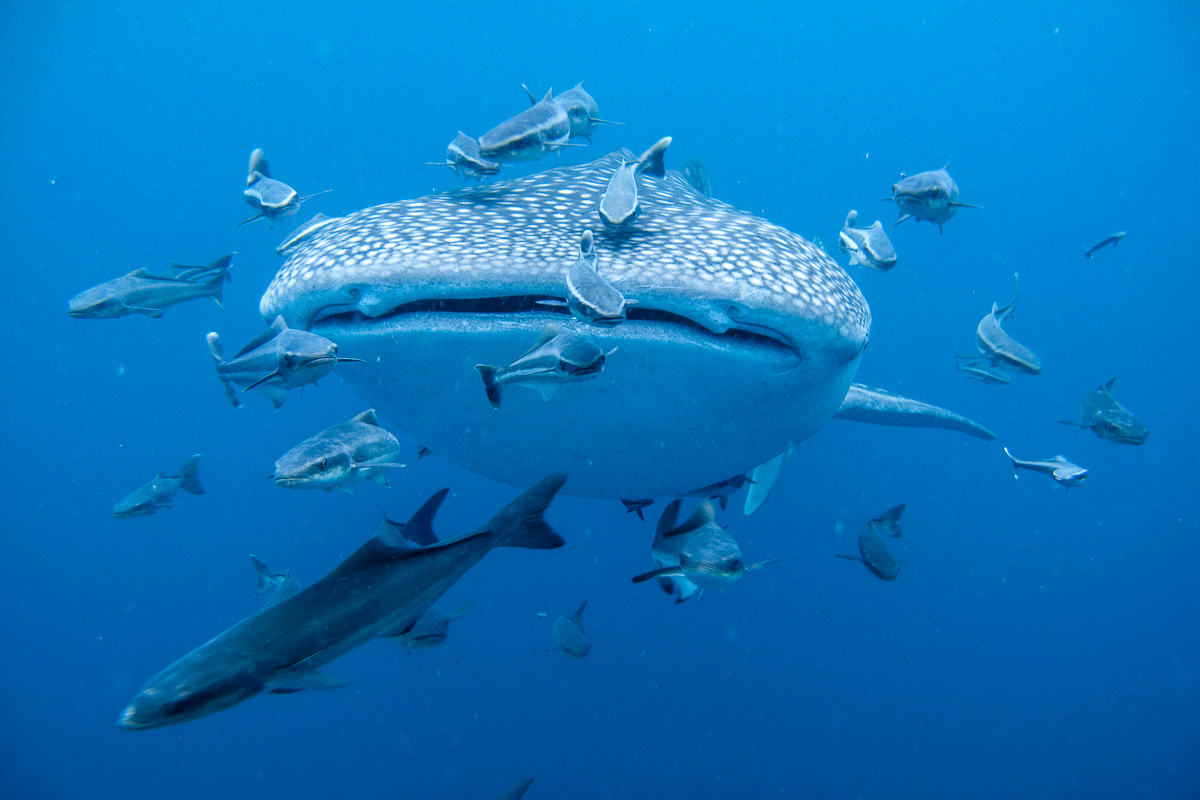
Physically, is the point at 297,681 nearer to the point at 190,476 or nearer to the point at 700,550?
the point at 700,550

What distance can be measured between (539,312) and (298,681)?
51.6 inches

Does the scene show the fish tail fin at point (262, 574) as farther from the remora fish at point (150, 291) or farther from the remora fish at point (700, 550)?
the remora fish at point (700, 550)

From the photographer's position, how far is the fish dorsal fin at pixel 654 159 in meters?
3.30

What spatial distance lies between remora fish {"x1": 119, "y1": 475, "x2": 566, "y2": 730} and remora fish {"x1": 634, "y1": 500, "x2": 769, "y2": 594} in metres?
1.24

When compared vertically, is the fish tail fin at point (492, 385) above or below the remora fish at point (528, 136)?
below

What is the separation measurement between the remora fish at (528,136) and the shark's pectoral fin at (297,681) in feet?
9.18

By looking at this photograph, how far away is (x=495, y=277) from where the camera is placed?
1.88m

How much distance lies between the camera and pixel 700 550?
9.46 ft

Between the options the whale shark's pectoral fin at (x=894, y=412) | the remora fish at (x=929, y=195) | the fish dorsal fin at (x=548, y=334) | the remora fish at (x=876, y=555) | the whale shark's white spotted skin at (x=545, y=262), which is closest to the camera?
the fish dorsal fin at (x=548, y=334)

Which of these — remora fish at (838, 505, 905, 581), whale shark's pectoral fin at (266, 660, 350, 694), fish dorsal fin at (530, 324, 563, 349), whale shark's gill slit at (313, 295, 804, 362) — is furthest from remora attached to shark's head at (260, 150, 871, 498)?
remora fish at (838, 505, 905, 581)

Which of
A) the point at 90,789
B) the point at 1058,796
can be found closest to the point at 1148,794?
the point at 1058,796

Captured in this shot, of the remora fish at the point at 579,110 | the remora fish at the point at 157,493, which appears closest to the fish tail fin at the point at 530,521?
the remora fish at the point at 579,110

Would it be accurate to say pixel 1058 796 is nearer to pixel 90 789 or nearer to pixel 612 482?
pixel 612 482

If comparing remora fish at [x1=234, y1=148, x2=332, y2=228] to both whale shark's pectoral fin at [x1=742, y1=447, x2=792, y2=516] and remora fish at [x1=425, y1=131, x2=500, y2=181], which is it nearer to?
remora fish at [x1=425, y1=131, x2=500, y2=181]
